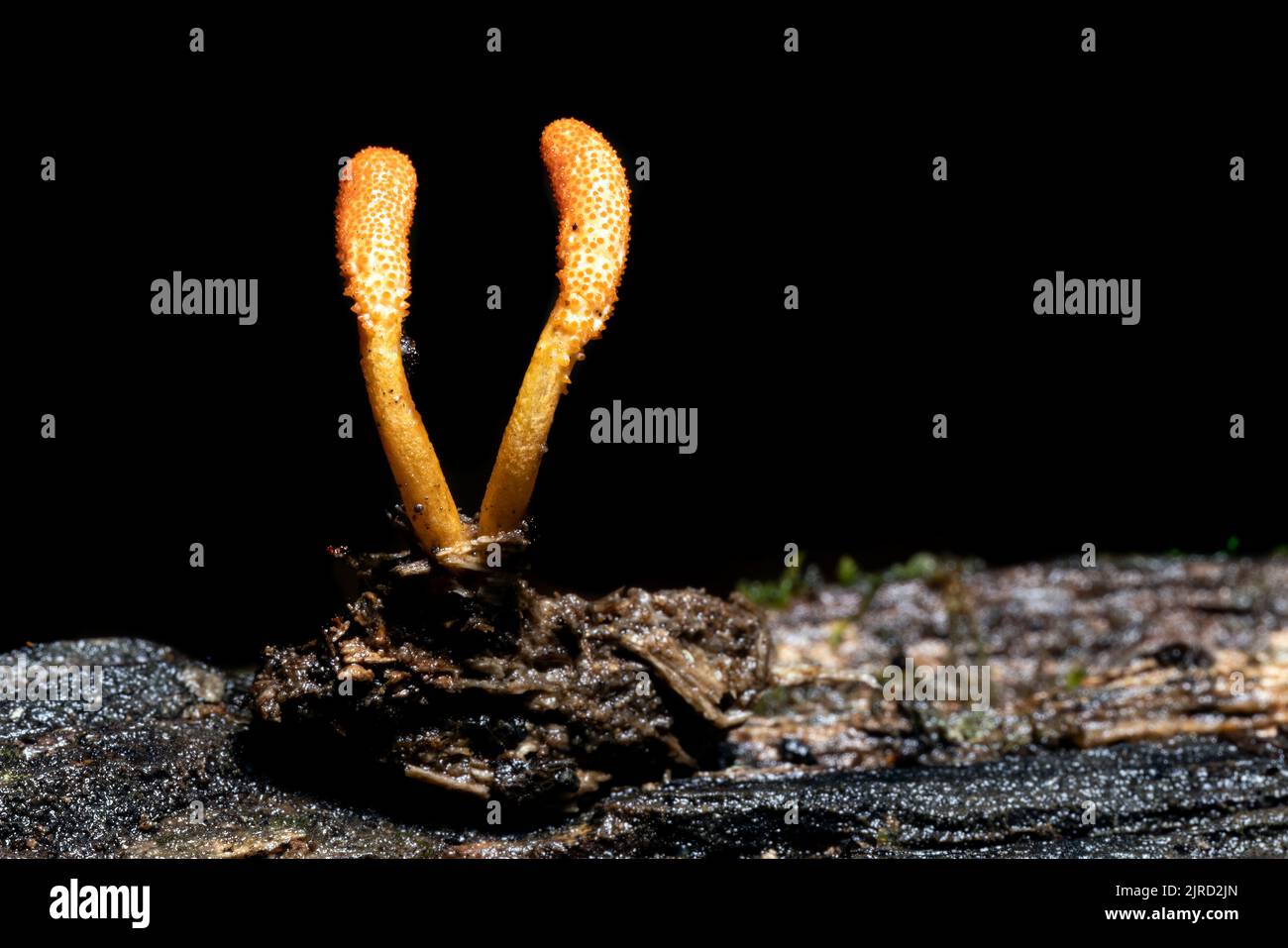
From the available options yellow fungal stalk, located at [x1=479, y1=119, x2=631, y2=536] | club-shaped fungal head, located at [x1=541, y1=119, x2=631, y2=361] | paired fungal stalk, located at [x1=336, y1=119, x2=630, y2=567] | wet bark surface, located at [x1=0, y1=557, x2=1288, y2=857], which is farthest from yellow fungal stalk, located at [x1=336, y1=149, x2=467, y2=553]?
wet bark surface, located at [x1=0, y1=557, x2=1288, y2=857]

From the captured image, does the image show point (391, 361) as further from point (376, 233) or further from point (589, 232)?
point (589, 232)

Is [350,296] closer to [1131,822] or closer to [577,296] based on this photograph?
[577,296]

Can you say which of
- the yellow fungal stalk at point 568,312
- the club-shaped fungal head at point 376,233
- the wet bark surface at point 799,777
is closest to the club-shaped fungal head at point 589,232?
the yellow fungal stalk at point 568,312

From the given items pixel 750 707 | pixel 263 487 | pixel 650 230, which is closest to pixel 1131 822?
pixel 750 707

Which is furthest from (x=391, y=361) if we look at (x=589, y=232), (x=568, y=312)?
(x=589, y=232)

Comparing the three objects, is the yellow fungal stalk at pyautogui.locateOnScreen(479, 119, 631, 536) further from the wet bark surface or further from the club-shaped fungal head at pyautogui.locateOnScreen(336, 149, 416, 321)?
the wet bark surface

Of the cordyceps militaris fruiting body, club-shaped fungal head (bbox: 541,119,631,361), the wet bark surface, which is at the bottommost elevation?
the wet bark surface
